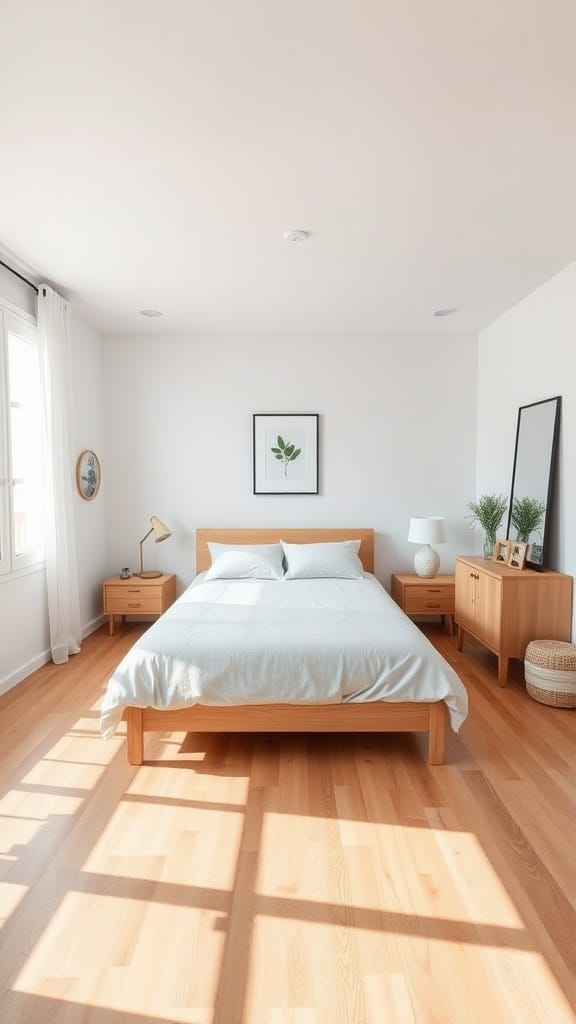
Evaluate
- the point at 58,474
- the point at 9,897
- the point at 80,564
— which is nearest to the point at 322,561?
the point at 80,564

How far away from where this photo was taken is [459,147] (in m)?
2.25

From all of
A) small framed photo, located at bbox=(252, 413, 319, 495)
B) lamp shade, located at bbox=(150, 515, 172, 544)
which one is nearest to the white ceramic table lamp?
small framed photo, located at bbox=(252, 413, 319, 495)

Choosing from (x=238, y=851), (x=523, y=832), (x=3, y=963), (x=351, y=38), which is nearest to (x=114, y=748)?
(x=238, y=851)

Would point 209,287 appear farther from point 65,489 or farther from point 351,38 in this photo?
point 351,38

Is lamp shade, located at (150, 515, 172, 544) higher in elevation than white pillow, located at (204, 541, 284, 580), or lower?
higher

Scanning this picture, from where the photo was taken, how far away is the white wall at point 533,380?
139 inches

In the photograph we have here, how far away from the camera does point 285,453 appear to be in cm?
Answer: 503

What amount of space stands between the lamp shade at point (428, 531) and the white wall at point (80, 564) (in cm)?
266

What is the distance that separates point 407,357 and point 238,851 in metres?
4.16

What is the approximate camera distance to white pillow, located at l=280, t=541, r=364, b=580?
439 cm

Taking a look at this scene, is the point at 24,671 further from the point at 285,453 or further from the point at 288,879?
the point at 285,453

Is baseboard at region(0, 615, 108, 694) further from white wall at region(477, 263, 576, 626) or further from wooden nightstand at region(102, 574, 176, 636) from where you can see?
white wall at region(477, 263, 576, 626)

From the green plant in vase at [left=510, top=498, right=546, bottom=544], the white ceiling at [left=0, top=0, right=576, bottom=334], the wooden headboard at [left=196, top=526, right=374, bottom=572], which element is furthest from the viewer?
the wooden headboard at [left=196, top=526, right=374, bottom=572]

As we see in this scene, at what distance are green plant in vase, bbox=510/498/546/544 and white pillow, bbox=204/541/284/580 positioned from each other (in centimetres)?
177
